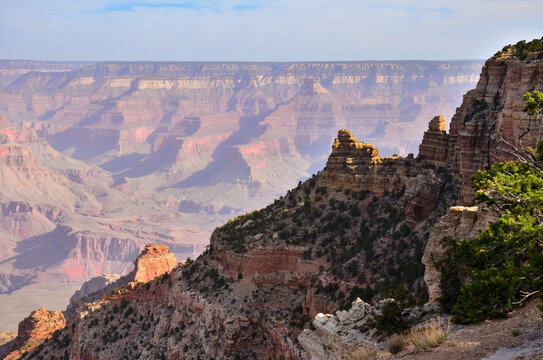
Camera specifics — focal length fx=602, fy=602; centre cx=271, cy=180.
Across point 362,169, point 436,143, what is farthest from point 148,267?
point 436,143

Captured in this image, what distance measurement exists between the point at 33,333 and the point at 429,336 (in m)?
59.0

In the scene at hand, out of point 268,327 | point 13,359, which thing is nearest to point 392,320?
point 268,327

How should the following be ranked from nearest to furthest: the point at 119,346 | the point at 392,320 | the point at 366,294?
1. the point at 392,320
2. the point at 366,294
3. the point at 119,346

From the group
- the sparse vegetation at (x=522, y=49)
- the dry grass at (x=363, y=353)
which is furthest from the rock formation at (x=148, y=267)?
the dry grass at (x=363, y=353)

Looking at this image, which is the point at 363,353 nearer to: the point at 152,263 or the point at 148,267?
the point at 148,267

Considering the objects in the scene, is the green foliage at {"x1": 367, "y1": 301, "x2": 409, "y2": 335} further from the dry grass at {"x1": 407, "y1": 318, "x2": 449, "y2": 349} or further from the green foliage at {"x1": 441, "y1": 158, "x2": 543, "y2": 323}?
the green foliage at {"x1": 441, "y1": 158, "x2": 543, "y2": 323}

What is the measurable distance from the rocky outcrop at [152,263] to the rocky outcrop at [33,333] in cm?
1096

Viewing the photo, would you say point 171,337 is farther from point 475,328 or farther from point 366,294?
point 475,328

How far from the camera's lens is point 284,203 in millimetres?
50719

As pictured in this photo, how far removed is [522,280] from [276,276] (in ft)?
86.9

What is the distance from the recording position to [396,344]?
2070 cm

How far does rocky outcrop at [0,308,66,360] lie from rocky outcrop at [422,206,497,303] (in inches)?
1913

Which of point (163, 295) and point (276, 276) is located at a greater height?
point (276, 276)

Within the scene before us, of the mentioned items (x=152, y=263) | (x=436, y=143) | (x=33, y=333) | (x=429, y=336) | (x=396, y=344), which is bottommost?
(x=33, y=333)
